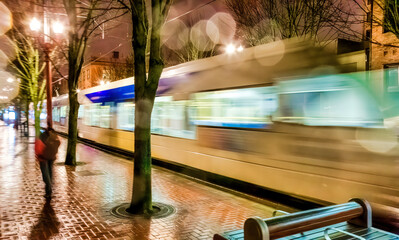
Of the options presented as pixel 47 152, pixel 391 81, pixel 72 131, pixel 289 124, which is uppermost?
pixel 391 81

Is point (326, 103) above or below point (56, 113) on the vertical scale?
above

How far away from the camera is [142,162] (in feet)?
22.5

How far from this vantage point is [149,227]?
5992 millimetres

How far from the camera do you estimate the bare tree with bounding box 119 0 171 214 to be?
22.2 feet

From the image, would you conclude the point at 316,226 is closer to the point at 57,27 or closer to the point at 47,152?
the point at 47,152

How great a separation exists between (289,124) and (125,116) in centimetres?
916

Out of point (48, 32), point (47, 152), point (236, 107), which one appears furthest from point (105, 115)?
point (236, 107)

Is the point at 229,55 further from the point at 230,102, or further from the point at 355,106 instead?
the point at 355,106

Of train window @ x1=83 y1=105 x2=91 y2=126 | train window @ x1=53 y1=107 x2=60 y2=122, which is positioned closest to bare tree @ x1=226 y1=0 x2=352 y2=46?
train window @ x1=83 y1=105 x2=91 y2=126

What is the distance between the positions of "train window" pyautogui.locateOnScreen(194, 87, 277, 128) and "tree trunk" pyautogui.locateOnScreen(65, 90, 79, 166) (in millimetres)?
4863

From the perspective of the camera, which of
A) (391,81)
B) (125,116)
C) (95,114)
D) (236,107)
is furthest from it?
(95,114)

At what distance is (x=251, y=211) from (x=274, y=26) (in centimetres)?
1407

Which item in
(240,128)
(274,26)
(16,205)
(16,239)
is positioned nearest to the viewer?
(16,239)

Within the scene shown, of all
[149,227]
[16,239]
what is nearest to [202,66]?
[149,227]
